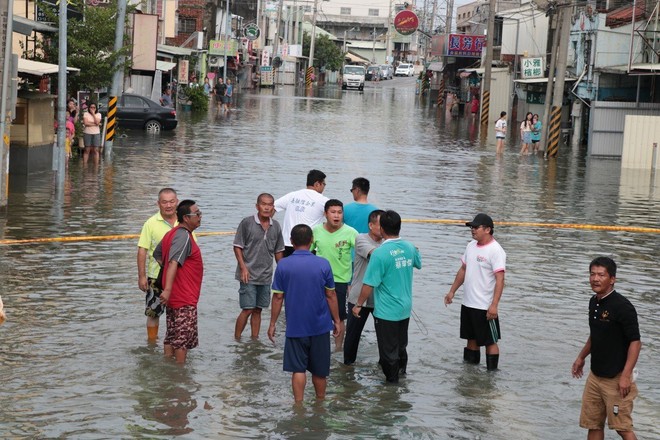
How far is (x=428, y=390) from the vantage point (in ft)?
Result: 32.3

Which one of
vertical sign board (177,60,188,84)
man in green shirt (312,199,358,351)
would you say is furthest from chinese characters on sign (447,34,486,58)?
man in green shirt (312,199,358,351)

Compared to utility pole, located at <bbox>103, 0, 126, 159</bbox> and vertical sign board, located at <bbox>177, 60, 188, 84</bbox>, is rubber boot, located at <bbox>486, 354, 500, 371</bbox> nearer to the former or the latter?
utility pole, located at <bbox>103, 0, 126, 159</bbox>

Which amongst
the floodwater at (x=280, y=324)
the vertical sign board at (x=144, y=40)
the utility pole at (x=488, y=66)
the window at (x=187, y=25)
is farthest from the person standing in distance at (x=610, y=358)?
the window at (x=187, y=25)

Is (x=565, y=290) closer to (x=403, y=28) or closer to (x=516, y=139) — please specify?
(x=516, y=139)

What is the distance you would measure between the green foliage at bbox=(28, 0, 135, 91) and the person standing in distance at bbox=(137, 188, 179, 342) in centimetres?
2185

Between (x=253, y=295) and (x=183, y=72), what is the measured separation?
53909 millimetres

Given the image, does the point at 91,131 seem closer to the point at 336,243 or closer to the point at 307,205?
the point at 307,205

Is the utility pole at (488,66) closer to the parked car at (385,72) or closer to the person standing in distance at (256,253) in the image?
the person standing in distance at (256,253)

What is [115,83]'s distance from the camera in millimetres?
32062

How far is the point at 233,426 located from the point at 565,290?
22.2 ft

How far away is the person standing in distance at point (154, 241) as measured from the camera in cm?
1049

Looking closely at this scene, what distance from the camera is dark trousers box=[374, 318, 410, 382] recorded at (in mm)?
9789

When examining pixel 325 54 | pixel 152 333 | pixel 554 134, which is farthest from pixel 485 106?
pixel 325 54

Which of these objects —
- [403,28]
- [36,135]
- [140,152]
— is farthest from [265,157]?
[403,28]
